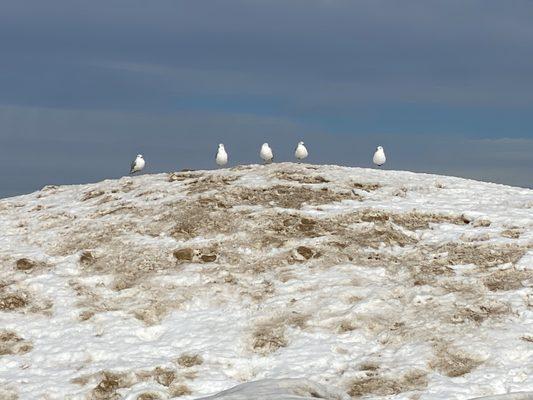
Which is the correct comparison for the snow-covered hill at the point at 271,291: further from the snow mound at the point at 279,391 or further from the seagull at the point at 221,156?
the seagull at the point at 221,156

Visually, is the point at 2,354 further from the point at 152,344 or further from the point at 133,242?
the point at 133,242

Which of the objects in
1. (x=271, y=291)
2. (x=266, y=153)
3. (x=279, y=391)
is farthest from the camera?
(x=266, y=153)

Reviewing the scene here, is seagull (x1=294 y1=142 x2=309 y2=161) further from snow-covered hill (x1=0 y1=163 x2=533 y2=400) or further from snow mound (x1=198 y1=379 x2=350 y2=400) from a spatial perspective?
snow mound (x1=198 y1=379 x2=350 y2=400)

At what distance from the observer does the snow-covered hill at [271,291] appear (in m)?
16.3

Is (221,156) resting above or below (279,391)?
above

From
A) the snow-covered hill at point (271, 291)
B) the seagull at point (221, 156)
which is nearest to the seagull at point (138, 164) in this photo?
the seagull at point (221, 156)

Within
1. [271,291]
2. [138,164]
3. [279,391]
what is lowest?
[279,391]

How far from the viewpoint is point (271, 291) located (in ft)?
66.4

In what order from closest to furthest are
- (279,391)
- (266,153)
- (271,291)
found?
1. (279,391)
2. (271,291)
3. (266,153)

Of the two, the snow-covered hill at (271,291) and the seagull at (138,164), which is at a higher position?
the seagull at (138,164)

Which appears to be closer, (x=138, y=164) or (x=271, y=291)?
(x=271, y=291)

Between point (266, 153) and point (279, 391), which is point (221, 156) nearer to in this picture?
point (266, 153)

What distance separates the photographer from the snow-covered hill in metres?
16.3

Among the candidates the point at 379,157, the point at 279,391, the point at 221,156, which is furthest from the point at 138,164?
the point at 279,391
